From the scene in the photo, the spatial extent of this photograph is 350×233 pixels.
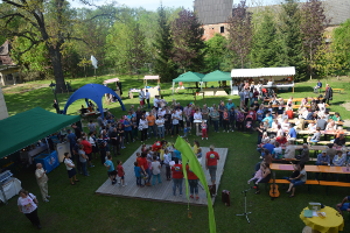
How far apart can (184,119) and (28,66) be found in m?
32.1

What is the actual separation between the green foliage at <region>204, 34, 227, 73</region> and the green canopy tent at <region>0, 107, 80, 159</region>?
958 inches

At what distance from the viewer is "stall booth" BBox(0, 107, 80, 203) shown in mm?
8992

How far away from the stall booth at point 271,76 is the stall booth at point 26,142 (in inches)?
585

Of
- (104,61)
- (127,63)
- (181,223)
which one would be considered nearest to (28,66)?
(104,61)

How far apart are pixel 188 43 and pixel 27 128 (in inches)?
876

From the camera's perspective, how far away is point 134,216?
25.2ft

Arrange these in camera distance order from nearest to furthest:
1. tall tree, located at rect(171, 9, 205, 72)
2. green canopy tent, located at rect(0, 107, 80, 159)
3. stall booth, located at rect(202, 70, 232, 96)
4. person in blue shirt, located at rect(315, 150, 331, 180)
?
1. person in blue shirt, located at rect(315, 150, 331, 180)
2. green canopy tent, located at rect(0, 107, 80, 159)
3. stall booth, located at rect(202, 70, 232, 96)
4. tall tree, located at rect(171, 9, 205, 72)

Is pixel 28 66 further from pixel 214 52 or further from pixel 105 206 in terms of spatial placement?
pixel 105 206

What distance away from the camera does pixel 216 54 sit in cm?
3738

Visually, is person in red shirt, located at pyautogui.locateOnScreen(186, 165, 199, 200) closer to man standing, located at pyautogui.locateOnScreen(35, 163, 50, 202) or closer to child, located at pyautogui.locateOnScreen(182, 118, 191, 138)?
man standing, located at pyautogui.locateOnScreen(35, 163, 50, 202)

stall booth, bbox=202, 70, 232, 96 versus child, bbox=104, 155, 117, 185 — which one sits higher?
→ stall booth, bbox=202, 70, 232, 96

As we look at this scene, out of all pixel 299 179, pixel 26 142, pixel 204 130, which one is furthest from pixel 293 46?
pixel 26 142

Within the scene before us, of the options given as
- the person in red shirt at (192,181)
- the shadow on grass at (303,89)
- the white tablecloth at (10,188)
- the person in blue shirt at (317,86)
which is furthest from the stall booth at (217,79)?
the white tablecloth at (10,188)

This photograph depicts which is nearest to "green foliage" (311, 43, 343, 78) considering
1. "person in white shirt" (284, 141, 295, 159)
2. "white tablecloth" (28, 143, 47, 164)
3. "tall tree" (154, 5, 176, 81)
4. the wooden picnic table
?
"tall tree" (154, 5, 176, 81)
